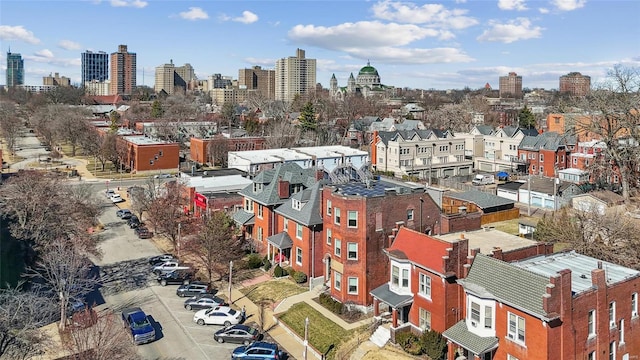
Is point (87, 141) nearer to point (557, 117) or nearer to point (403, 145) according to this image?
point (403, 145)

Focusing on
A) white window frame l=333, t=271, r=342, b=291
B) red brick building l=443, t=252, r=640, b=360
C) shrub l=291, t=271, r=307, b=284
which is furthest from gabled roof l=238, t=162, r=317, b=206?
red brick building l=443, t=252, r=640, b=360

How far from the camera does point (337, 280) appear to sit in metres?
35.3

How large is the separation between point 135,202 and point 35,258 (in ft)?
73.0

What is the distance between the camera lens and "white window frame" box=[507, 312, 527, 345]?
23.4m

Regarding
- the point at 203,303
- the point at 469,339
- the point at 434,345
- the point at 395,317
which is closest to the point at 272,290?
the point at 203,303

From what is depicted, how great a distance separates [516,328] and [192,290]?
23.5 m

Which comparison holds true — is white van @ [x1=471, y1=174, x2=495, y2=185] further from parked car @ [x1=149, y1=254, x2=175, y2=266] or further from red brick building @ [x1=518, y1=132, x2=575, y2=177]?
parked car @ [x1=149, y1=254, x2=175, y2=266]

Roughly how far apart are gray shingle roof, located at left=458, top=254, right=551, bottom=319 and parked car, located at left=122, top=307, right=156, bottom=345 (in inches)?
731

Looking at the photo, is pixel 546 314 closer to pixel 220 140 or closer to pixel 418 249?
pixel 418 249

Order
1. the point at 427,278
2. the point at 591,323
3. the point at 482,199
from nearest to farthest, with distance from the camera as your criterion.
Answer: the point at 591,323, the point at 427,278, the point at 482,199

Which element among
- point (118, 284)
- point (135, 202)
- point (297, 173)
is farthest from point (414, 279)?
point (135, 202)

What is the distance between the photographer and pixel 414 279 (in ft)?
98.5

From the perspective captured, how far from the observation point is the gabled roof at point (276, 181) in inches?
1779

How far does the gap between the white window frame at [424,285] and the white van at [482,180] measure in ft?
183
